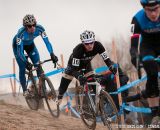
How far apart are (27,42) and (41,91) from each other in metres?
1.39

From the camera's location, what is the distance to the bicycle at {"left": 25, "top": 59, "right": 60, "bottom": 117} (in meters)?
10.2

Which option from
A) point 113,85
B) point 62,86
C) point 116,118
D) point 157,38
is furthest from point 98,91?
point 113,85

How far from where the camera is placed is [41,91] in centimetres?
1048

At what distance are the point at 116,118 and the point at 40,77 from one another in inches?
131

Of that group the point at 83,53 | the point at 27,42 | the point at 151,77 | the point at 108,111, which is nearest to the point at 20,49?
the point at 27,42

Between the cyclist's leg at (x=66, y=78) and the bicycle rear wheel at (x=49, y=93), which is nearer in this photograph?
the cyclist's leg at (x=66, y=78)

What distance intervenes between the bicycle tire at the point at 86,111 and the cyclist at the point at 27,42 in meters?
1.62

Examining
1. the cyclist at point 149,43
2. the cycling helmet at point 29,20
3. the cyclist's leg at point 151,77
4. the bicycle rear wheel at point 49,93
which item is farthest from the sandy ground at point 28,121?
the cyclist's leg at point 151,77

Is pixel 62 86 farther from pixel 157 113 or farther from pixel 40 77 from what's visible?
pixel 157 113

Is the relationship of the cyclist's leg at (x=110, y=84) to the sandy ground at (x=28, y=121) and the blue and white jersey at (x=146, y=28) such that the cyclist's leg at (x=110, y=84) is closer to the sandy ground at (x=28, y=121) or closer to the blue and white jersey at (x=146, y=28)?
the sandy ground at (x=28, y=121)

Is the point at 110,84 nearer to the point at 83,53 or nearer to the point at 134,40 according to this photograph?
the point at 83,53

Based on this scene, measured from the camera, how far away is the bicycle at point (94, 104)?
7.68 metres

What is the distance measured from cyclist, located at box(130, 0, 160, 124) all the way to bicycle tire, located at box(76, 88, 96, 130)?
8.43ft

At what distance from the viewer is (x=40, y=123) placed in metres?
8.70
